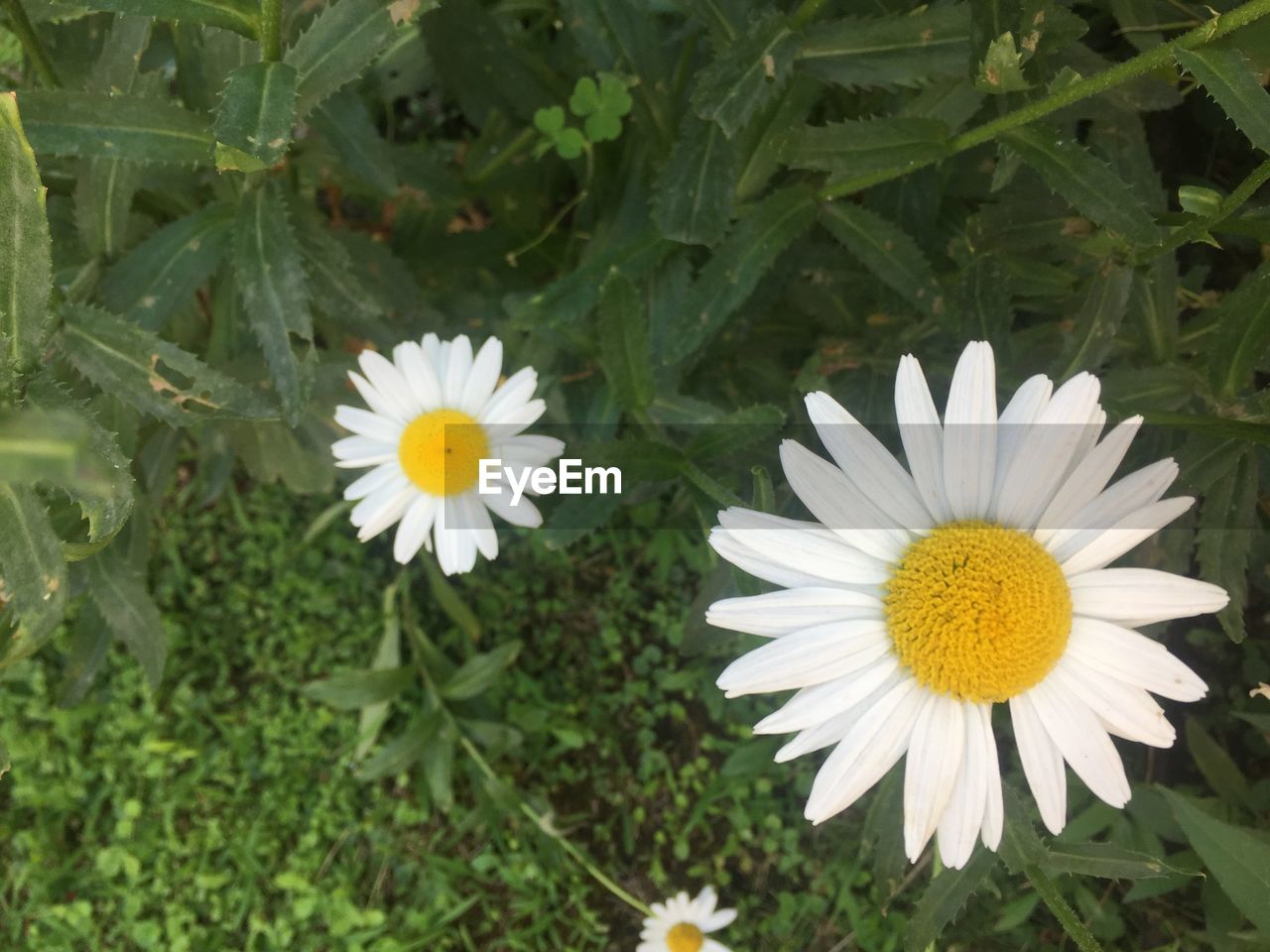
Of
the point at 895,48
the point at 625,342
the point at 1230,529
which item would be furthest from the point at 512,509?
the point at 1230,529

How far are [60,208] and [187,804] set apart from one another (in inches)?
44.1

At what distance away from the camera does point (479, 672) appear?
1.72 meters

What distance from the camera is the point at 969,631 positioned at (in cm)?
83

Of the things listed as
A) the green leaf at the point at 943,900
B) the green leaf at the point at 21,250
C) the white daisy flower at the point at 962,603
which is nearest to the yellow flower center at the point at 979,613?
the white daisy flower at the point at 962,603

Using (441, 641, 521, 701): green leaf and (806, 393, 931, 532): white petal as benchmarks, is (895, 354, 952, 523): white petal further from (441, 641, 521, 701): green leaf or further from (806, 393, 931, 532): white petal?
(441, 641, 521, 701): green leaf

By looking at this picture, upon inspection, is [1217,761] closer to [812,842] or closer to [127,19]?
[812,842]

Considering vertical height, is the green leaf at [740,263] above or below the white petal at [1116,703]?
above

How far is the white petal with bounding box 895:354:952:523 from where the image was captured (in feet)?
2.79

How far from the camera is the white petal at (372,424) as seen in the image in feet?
3.90

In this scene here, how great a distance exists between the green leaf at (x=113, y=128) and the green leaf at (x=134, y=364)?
181 mm

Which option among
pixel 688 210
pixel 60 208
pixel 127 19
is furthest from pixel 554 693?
pixel 127 19

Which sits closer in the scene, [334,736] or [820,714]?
[820,714]

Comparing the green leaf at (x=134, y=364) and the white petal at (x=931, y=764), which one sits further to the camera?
the green leaf at (x=134, y=364)

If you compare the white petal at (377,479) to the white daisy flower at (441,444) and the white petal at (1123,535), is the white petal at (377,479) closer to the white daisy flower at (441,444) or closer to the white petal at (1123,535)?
the white daisy flower at (441,444)
